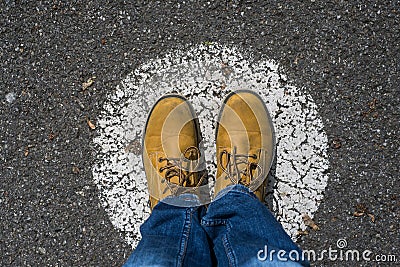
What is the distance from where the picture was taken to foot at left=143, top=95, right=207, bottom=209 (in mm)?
2076

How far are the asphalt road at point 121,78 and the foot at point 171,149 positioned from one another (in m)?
0.28

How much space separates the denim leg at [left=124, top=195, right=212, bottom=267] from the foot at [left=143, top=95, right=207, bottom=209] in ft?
0.76

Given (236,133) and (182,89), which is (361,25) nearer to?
(236,133)

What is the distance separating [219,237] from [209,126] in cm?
63

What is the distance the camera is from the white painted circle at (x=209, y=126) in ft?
6.81

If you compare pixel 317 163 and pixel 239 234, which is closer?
pixel 239 234

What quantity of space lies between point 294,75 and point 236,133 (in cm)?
42

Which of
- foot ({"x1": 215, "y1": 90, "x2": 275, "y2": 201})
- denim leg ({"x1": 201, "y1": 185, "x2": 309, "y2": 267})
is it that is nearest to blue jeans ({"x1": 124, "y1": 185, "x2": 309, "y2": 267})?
denim leg ({"x1": 201, "y1": 185, "x2": 309, "y2": 267})

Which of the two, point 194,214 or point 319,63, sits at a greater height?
point 319,63

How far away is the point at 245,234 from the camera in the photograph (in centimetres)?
165

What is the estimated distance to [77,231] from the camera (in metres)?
2.17

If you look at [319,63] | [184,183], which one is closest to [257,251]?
[184,183]

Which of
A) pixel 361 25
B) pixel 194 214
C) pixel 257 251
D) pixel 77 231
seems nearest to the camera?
pixel 257 251

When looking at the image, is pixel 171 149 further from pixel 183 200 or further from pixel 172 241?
pixel 172 241
